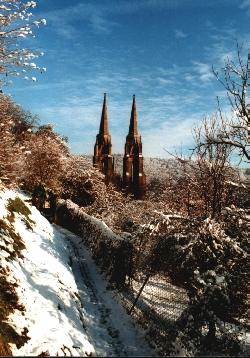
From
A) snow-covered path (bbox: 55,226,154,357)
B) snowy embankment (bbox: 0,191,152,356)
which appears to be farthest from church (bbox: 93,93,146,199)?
snowy embankment (bbox: 0,191,152,356)

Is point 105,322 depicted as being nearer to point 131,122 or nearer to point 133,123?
point 133,123

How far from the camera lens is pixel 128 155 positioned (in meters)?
85.3

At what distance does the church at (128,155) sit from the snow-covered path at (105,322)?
63.8m

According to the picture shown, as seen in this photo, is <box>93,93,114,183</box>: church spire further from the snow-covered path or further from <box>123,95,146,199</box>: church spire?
the snow-covered path

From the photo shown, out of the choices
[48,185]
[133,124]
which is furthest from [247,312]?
[133,124]

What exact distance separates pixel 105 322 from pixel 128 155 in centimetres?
7405

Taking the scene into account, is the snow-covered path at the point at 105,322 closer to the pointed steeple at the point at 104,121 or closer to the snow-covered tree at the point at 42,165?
the snow-covered tree at the point at 42,165

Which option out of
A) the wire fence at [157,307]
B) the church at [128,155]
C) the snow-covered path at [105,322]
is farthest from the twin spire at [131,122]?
the wire fence at [157,307]

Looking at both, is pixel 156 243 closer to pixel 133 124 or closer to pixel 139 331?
pixel 139 331

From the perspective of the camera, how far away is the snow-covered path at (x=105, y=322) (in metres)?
9.88

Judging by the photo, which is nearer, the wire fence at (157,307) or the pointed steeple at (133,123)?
the wire fence at (157,307)

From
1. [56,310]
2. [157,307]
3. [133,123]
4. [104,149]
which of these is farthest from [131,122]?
[56,310]

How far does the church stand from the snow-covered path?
6376cm

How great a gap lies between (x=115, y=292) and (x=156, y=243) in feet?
12.8
